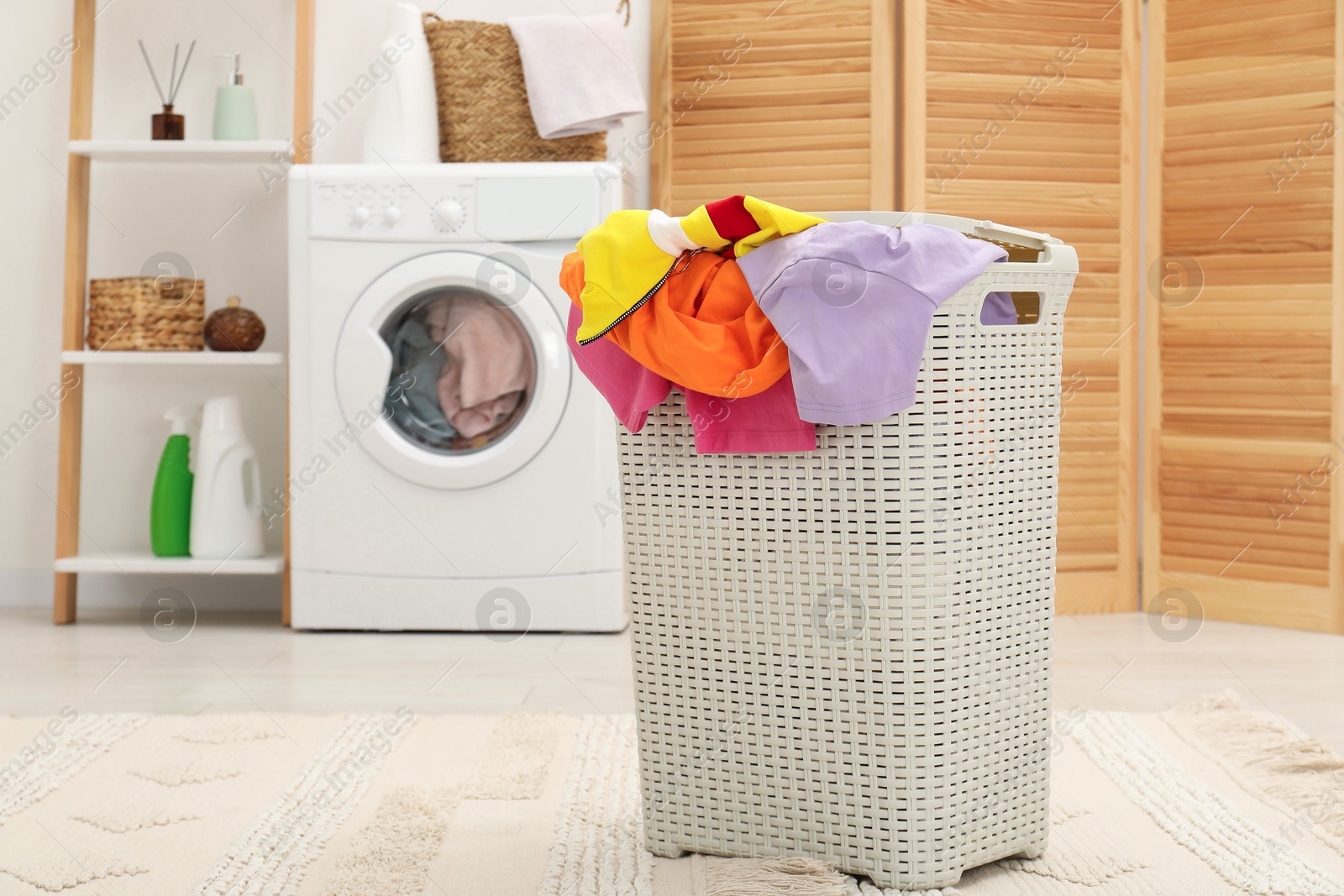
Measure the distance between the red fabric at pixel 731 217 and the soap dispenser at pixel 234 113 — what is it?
1.64 metres

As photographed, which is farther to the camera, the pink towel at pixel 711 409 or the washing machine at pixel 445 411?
the washing machine at pixel 445 411

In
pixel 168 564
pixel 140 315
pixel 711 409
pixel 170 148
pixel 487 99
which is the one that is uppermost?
pixel 487 99

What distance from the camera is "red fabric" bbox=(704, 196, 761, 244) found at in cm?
93

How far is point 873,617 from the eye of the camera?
0.95 meters

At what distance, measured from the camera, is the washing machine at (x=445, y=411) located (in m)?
2.04

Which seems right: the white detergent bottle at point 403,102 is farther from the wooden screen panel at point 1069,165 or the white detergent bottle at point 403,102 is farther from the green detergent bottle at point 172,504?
the wooden screen panel at point 1069,165

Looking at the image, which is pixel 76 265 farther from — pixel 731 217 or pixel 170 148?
pixel 731 217

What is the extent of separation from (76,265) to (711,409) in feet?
5.86

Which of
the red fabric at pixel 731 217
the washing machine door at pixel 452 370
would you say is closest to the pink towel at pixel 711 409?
the red fabric at pixel 731 217

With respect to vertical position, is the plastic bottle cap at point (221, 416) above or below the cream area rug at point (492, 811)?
above

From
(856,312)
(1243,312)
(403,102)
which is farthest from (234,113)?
(1243,312)

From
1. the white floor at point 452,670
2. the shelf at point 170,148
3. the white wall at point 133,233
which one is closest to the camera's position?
the white floor at point 452,670

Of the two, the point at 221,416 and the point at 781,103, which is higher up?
the point at 781,103

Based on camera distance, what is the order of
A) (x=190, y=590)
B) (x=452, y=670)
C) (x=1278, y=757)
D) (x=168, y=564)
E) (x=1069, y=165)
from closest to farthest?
(x=1278, y=757), (x=452, y=670), (x=168, y=564), (x=1069, y=165), (x=190, y=590)
